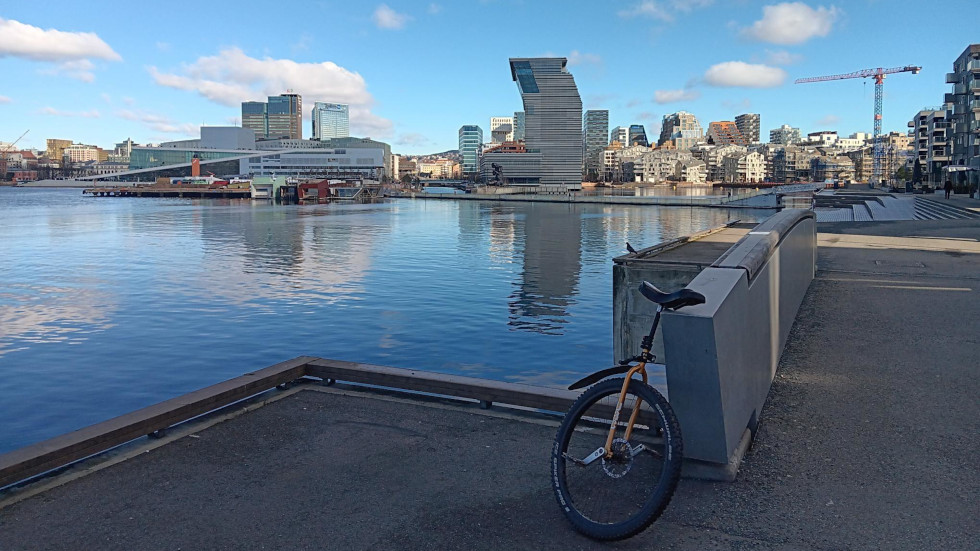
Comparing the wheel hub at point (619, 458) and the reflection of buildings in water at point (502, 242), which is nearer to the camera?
the wheel hub at point (619, 458)

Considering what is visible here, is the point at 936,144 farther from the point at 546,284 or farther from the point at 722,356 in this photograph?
the point at 722,356

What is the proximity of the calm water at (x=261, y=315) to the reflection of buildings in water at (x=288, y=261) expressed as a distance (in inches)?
5.5

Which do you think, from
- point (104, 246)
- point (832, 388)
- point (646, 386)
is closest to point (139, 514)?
point (646, 386)

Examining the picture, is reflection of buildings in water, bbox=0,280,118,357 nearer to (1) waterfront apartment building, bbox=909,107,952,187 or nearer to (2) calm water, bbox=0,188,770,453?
(2) calm water, bbox=0,188,770,453

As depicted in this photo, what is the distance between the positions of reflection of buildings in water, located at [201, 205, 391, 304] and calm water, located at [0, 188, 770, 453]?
141 mm

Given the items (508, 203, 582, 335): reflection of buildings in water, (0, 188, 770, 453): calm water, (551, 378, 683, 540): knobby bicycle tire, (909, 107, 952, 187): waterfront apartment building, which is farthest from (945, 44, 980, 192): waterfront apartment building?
(551, 378, 683, 540): knobby bicycle tire

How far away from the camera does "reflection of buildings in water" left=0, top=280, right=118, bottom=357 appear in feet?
64.7

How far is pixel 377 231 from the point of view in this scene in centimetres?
6531

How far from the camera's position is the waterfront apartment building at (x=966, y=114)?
92919 mm

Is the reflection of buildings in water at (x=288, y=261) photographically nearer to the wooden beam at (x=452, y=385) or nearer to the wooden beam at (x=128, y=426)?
the wooden beam at (x=452, y=385)

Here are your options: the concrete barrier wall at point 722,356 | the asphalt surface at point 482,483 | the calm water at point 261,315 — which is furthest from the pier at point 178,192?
the concrete barrier wall at point 722,356

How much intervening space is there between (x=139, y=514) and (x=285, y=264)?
33.9m

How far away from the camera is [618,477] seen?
475 cm

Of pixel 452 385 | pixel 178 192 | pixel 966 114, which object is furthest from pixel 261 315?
Result: pixel 178 192
